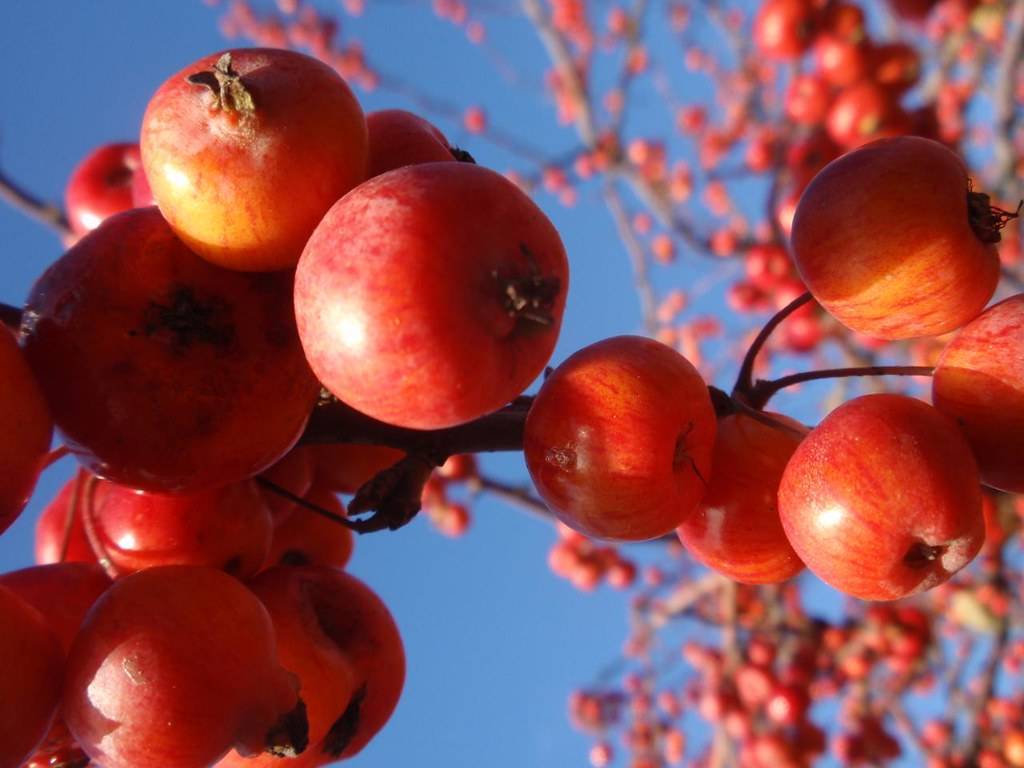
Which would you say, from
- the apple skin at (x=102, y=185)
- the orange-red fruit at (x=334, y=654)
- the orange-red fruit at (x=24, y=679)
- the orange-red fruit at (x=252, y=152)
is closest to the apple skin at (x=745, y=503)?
the orange-red fruit at (x=334, y=654)

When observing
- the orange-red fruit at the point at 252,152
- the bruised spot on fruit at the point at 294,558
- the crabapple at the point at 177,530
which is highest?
the orange-red fruit at the point at 252,152

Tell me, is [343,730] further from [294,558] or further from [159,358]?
[159,358]

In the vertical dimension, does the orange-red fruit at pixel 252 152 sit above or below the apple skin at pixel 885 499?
above

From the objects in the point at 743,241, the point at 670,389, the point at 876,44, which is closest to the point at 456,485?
the point at 670,389

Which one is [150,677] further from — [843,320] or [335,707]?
[843,320]

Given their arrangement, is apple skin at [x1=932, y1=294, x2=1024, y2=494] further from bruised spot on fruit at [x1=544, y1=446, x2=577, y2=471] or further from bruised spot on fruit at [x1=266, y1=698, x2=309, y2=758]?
bruised spot on fruit at [x1=266, y1=698, x2=309, y2=758]

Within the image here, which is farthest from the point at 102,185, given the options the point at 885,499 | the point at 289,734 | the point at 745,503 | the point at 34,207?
the point at 885,499

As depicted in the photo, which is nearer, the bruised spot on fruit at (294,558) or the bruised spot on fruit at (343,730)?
the bruised spot on fruit at (343,730)

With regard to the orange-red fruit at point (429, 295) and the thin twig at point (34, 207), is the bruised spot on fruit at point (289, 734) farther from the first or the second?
the thin twig at point (34, 207)

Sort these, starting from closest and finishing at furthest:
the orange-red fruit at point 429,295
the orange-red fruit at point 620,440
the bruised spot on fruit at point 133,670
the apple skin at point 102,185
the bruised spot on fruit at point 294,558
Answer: the orange-red fruit at point 429,295 → the bruised spot on fruit at point 133,670 → the orange-red fruit at point 620,440 → the bruised spot on fruit at point 294,558 → the apple skin at point 102,185
